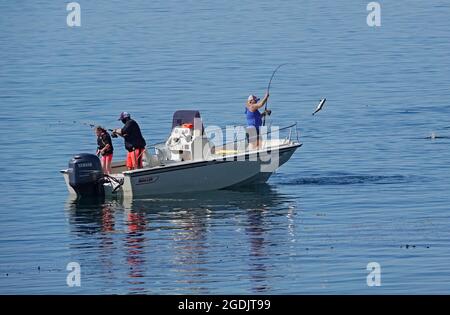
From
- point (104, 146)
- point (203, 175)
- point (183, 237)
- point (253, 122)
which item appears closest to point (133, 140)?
point (104, 146)

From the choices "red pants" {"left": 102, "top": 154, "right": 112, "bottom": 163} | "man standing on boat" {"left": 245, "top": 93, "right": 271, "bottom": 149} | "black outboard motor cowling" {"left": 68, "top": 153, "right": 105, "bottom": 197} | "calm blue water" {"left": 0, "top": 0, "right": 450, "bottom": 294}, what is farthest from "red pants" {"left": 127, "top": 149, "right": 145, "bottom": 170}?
"man standing on boat" {"left": 245, "top": 93, "right": 271, "bottom": 149}

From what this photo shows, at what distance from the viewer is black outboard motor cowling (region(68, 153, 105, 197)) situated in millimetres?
31688

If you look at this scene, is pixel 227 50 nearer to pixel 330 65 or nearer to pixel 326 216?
pixel 330 65

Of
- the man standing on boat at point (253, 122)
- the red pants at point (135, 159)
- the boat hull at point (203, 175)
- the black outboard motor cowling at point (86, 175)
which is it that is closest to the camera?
the black outboard motor cowling at point (86, 175)

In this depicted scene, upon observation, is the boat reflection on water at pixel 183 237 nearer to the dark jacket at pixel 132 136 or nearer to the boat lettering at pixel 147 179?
the boat lettering at pixel 147 179

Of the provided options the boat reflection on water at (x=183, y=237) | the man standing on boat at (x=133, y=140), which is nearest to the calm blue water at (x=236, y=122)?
the boat reflection on water at (x=183, y=237)

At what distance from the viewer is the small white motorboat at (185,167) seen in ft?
105

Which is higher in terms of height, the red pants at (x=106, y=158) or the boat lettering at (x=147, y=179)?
the red pants at (x=106, y=158)

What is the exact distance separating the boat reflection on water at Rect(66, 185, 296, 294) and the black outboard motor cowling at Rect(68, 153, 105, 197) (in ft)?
1.25

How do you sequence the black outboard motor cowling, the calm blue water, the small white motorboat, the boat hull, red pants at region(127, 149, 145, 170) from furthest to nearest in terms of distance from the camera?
red pants at region(127, 149, 145, 170), the boat hull, the small white motorboat, the black outboard motor cowling, the calm blue water

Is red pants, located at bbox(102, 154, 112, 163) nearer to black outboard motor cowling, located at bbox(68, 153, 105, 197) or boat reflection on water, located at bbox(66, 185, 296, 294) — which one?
black outboard motor cowling, located at bbox(68, 153, 105, 197)

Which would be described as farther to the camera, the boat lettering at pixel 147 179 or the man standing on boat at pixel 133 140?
the man standing on boat at pixel 133 140

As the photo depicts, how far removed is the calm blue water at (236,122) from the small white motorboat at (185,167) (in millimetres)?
416

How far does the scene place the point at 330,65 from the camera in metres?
65.0
